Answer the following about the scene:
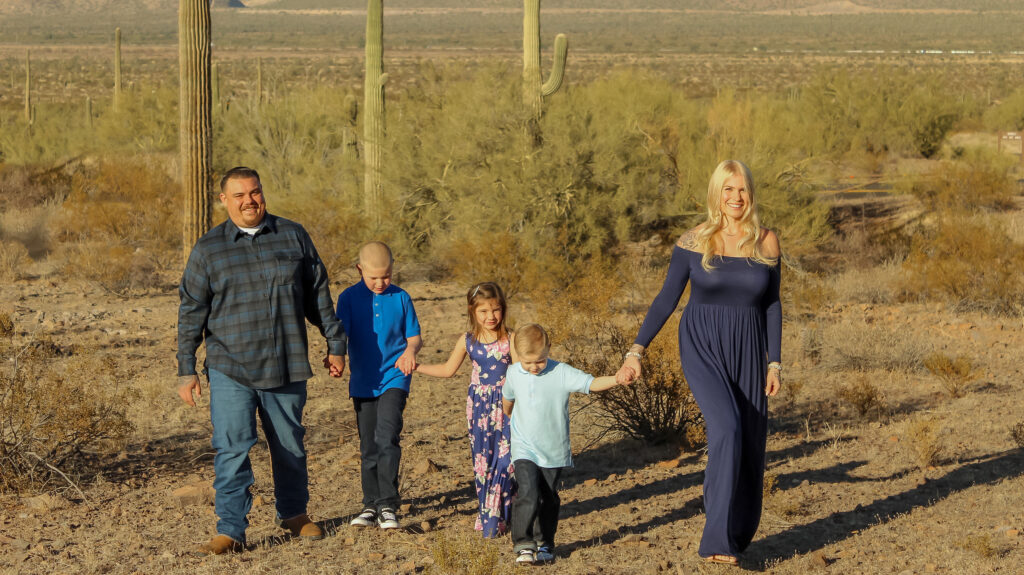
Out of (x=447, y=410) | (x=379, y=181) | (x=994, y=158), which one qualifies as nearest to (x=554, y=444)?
(x=447, y=410)

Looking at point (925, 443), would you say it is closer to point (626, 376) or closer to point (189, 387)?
point (626, 376)

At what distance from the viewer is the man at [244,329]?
5.28m

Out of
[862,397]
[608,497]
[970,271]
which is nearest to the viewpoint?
[608,497]

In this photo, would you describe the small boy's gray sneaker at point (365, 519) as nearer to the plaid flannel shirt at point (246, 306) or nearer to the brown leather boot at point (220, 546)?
the brown leather boot at point (220, 546)

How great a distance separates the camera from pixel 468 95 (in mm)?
15062

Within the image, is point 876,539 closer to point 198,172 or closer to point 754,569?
point 754,569

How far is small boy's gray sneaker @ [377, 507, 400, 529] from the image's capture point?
5773 millimetres

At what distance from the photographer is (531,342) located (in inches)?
205

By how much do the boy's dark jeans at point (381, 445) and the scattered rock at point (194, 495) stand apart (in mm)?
1217

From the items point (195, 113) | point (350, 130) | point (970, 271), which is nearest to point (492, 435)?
point (195, 113)

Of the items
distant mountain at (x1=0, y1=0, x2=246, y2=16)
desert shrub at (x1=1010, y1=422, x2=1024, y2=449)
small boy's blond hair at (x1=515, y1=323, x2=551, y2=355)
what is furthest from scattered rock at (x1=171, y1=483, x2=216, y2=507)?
distant mountain at (x1=0, y1=0, x2=246, y2=16)

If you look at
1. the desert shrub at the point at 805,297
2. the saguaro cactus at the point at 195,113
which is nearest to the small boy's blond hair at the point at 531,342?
the saguaro cactus at the point at 195,113

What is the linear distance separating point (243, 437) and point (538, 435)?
4.47ft

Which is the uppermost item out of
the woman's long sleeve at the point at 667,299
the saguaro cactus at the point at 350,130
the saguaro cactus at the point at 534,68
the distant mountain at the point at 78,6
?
the distant mountain at the point at 78,6
